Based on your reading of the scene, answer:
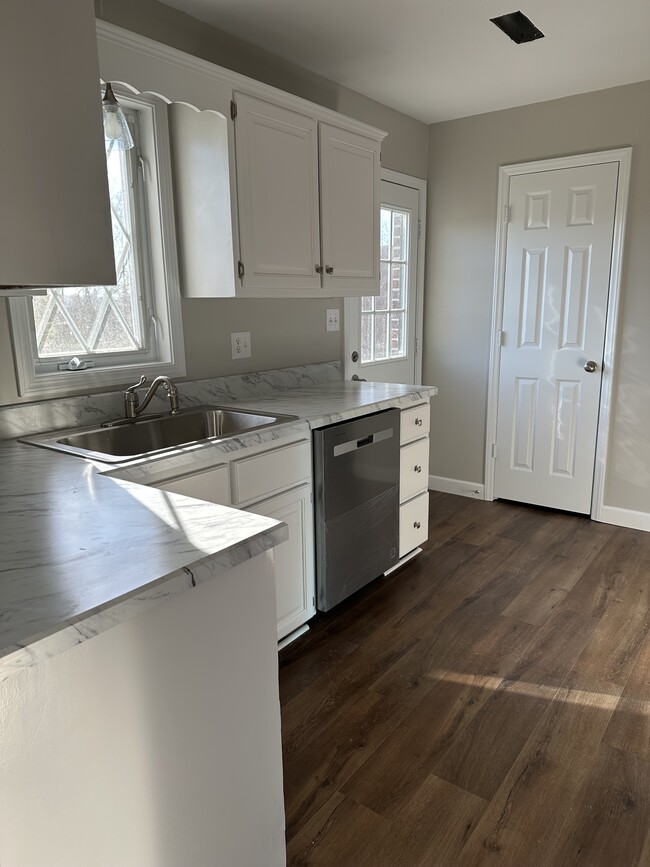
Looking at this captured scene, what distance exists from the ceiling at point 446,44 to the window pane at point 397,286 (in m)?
0.94

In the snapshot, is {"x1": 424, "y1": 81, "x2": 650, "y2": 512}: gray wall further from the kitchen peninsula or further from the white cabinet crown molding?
the kitchen peninsula

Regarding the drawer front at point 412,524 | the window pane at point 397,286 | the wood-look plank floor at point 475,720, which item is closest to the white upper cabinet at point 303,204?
the window pane at point 397,286

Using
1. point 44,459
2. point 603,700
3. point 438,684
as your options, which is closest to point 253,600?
point 44,459

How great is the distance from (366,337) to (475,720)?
2.32 meters

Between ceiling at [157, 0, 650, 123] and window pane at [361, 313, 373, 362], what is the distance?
3.98 feet

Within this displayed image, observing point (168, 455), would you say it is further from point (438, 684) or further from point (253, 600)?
point (438, 684)

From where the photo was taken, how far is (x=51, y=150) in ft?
3.48

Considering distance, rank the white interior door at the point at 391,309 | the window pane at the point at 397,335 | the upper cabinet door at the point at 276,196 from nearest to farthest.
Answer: the upper cabinet door at the point at 276,196 → the white interior door at the point at 391,309 → the window pane at the point at 397,335

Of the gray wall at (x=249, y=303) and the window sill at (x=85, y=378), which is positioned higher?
the gray wall at (x=249, y=303)

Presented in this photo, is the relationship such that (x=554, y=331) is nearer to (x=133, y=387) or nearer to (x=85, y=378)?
(x=133, y=387)

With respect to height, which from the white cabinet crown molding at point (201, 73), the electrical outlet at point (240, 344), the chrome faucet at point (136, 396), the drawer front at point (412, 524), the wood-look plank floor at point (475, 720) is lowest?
the wood-look plank floor at point (475, 720)

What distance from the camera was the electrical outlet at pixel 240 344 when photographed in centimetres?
271

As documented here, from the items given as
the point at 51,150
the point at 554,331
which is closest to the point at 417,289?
the point at 554,331

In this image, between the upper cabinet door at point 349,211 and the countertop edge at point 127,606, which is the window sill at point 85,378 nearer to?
the upper cabinet door at point 349,211
